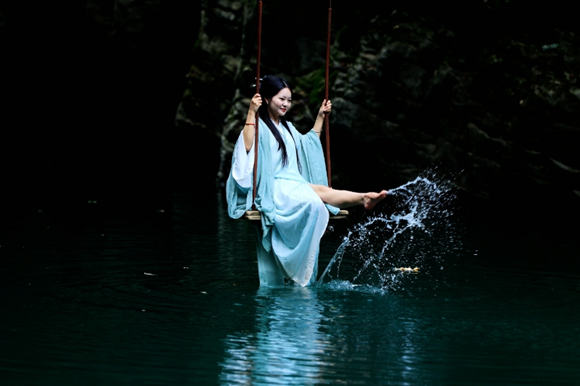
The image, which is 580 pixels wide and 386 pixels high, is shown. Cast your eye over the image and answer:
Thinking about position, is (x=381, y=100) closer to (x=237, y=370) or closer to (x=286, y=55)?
(x=286, y=55)

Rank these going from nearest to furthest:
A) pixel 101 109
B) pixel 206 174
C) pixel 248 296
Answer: pixel 248 296 < pixel 206 174 < pixel 101 109

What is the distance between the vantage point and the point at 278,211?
7629mm

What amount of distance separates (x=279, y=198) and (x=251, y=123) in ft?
2.29

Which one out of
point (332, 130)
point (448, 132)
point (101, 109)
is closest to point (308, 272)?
point (448, 132)

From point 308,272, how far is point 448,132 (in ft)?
32.4

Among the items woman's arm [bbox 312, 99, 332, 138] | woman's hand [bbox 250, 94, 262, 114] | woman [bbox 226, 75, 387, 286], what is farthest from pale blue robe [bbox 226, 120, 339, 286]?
woman's arm [bbox 312, 99, 332, 138]

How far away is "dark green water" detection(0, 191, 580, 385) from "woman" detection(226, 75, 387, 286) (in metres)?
0.24

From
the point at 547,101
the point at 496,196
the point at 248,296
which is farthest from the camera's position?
the point at 496,196

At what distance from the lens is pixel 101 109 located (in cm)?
2916

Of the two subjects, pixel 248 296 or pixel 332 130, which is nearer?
pixel 248 296

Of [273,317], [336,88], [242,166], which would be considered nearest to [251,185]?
[242,166]

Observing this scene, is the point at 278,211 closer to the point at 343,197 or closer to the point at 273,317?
the point at 343,197

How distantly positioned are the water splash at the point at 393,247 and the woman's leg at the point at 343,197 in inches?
30.2

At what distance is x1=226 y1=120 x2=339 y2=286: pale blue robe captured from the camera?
299 inches
